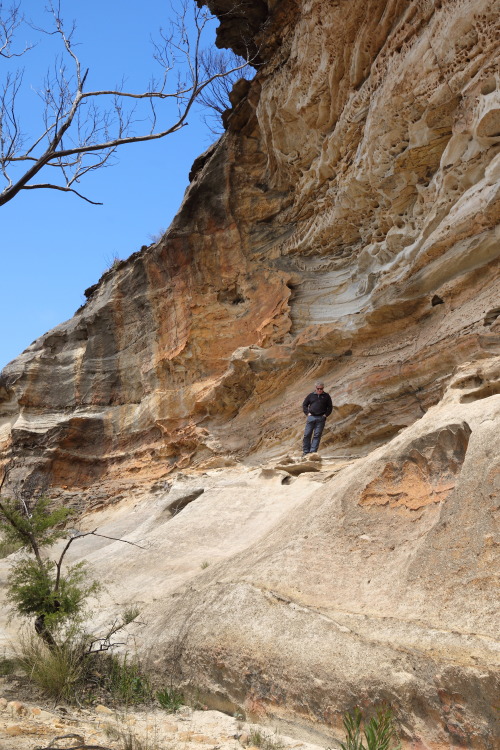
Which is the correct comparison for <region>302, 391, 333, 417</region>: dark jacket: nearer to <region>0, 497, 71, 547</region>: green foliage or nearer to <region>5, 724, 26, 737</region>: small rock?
<region>0, 497, 71, 547</region>: green foliage

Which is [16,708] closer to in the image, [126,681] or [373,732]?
[126,681]

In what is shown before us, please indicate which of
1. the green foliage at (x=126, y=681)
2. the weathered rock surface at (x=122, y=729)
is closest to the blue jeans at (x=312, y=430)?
the green foliage at (x=126, y=681)

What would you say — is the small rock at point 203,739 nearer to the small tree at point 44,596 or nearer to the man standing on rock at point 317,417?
the small tree at point 44,596

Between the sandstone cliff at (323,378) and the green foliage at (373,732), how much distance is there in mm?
105

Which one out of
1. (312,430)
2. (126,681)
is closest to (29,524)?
(126,681)

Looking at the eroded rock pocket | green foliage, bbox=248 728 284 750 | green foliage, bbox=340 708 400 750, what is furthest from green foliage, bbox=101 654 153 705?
the eroded rock pocket

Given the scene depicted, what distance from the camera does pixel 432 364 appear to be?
942 centimetres

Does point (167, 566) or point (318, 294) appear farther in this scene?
point (318, 294)

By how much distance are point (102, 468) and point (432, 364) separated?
399 inches

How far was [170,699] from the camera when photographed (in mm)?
4480

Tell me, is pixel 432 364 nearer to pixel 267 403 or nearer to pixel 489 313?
pixel 489 313

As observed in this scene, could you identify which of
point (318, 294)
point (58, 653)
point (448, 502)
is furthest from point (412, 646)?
point (318, 294)

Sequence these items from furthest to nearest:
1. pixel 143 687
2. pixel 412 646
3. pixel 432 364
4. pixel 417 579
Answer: pixel 432 364 → pixel 143 687 → pixel 417 579 → pixel 412 646

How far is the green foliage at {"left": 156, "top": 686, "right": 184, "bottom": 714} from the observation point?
14.4 ft
